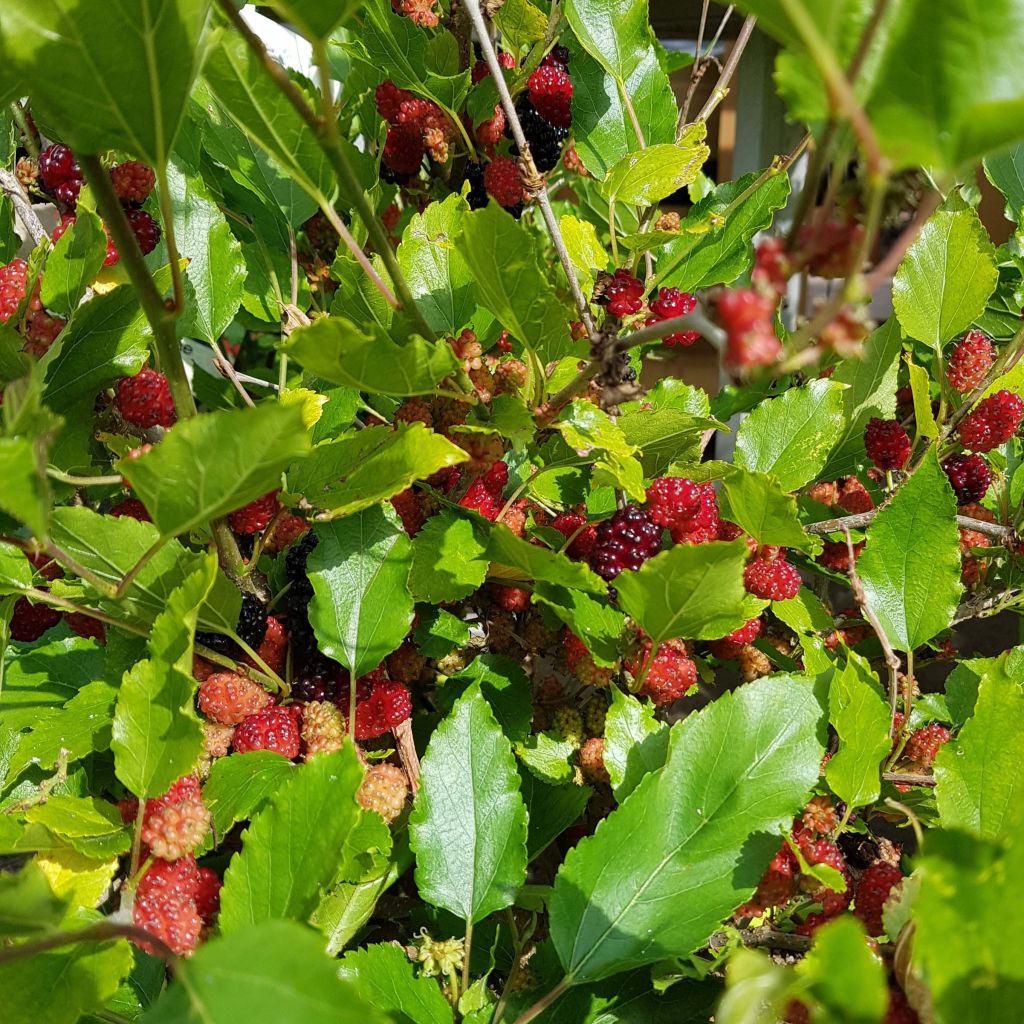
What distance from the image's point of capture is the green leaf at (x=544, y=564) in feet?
1.57

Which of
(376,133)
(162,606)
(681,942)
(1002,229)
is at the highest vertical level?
(376,133)

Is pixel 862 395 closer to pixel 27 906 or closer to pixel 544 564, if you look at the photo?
pixel 544 564

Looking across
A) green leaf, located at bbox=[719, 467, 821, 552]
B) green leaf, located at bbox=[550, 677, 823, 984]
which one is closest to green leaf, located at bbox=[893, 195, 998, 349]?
green leaf, located at bbox=[719, 467, 821, 552]

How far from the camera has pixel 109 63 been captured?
374mm

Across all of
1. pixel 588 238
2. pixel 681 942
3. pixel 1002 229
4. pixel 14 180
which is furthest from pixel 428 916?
pixel 1002 229

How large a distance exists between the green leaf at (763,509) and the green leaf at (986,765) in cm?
13

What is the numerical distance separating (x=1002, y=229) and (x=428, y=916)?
140 centimetres

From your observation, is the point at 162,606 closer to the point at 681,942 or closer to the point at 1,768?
the point at 1,768

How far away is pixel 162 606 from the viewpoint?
1.70 feet

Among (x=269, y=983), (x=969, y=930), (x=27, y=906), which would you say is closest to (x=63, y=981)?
(x=27, y=906)

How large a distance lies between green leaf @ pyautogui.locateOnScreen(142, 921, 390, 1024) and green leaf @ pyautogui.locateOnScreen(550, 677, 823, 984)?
0.63ft

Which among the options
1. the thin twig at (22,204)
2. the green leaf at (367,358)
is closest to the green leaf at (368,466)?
the green leaf at (367,358)

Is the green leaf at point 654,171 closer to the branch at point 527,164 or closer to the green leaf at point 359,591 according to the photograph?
the branch at point 527,164

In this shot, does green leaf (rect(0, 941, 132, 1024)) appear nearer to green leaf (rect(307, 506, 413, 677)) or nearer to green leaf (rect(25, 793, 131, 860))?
green leaf (rect(25, 793, 131, 860))
